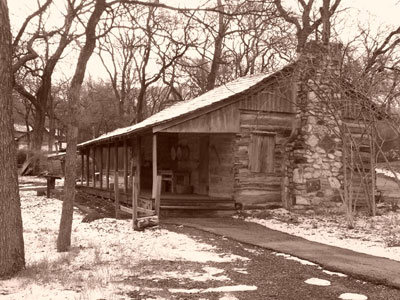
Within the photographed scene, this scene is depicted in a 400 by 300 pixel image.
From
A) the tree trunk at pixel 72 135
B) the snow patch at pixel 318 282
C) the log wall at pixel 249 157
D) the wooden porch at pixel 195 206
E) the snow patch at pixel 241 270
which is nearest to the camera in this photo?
the snow patch at pixel 318 282

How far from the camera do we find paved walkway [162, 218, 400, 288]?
7516 millimetres

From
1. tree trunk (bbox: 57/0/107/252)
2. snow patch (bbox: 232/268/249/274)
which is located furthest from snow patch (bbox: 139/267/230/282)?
tree trunk (bbox: 57/0/107/252)

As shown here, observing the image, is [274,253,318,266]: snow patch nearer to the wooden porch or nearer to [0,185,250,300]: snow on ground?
[0,185,250,300]: snow on ground

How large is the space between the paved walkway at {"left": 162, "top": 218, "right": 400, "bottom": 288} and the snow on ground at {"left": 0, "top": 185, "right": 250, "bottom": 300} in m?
1.12

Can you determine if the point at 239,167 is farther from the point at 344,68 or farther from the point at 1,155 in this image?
the point at 1,155

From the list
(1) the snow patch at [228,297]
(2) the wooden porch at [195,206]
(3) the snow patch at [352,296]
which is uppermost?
(2) the wooden porch at [195,206]

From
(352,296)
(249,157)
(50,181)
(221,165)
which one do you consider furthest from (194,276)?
(50,181)

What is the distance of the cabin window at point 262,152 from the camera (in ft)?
54.0

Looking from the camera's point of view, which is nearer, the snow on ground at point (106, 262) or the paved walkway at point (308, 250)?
the snow on ground at point (106, 262)

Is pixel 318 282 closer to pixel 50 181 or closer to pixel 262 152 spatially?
pixel 262 152

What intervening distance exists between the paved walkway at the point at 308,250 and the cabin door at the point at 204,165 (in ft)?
11.1

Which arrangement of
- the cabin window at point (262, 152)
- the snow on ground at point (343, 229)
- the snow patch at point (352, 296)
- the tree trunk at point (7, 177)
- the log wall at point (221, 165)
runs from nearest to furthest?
the snow patch at point (352, 296) < the tree trunk at point (7, 177) < the snow on ground at point (343, 229) < the log wall at point (221, 165) < the cabin window at point (262, 152)

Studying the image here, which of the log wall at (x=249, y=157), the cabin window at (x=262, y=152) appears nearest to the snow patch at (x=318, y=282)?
the log wall at (x=249, y=157)

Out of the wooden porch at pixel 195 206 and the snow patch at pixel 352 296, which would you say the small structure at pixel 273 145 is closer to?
the wooden porch at pixel 195 206
